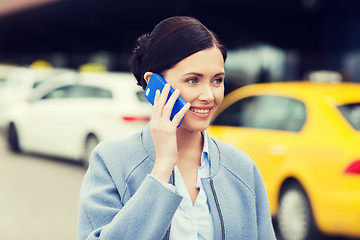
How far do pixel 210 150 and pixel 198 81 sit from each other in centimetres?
24

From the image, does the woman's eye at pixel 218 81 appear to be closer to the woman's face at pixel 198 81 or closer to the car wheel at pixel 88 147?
the woman's face at pixel 198 81

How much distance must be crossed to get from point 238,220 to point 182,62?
0.51 metres

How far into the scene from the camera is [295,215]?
6.18 metres

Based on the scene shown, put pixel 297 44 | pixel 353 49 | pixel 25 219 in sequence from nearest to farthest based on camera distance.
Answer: pixel 25 219 < pixel 353 49 < pixel 297 44

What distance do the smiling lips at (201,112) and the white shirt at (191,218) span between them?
0.17 m

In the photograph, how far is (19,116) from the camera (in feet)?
42.5

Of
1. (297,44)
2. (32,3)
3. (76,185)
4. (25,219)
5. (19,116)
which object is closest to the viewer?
(25,219)

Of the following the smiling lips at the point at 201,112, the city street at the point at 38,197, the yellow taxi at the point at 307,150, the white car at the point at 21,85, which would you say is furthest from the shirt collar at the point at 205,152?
the white car at the point at 21,85

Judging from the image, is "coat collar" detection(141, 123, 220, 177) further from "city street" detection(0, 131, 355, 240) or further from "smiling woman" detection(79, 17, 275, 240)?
"city street" detection(0, 131, 355, 240)

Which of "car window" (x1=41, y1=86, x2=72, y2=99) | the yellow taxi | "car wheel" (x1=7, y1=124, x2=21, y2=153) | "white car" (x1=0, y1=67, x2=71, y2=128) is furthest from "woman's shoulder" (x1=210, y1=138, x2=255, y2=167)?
"white car" (x1=0, y1=67, x2=71, y2=128)

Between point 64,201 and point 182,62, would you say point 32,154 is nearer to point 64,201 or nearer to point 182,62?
point 64,201

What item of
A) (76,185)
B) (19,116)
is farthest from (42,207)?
(19,116)

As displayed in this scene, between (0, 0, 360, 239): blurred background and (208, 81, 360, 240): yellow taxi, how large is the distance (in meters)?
0.27

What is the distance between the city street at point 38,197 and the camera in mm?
6634
